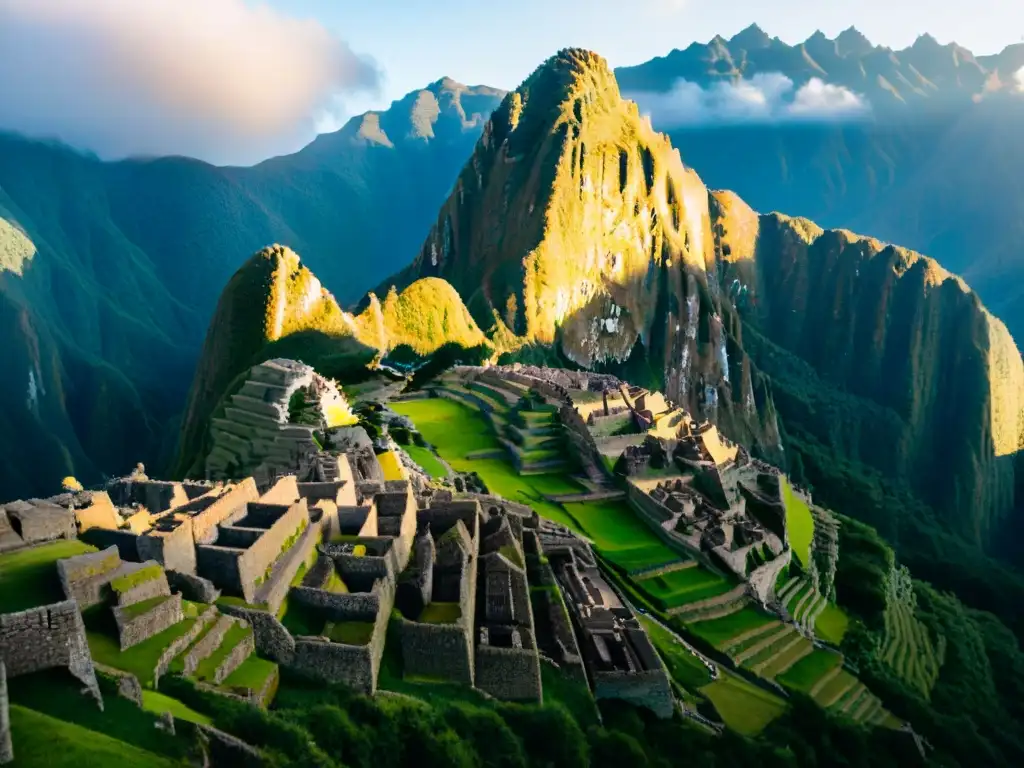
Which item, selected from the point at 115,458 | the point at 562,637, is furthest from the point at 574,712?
the point at 115,458

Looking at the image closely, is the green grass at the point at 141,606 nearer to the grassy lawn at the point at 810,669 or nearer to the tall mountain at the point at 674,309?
the grassy lawn at the point at 810,669

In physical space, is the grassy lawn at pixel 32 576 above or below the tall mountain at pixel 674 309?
below

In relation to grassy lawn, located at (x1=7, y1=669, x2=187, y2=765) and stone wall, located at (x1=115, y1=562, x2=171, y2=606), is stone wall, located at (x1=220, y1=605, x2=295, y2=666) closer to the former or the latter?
stone wall, located at (x1=115, y1=562, x2=171, y2=606)

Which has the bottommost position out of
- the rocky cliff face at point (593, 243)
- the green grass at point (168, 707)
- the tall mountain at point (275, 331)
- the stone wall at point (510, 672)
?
the stone wall at point (510, 672)

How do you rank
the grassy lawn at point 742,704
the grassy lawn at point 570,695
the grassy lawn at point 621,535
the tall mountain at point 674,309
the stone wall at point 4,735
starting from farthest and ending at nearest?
the tall mountain at point 674,309
the grassy lawn at point 621,535
the grassy lawn at point 742,704
the grassy lawn at point 570,695
the stone wall at point 4,735

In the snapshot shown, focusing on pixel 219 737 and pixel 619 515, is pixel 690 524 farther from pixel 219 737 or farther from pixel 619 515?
pixel 219 737

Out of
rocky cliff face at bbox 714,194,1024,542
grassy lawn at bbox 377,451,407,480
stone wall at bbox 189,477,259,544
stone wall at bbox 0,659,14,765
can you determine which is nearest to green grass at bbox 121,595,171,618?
stone wall at bbox 189,477,259,544

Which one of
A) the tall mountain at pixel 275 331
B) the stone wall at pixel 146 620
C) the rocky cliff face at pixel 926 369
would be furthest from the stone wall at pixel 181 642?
the rocky cliff face at pixel 926 369
